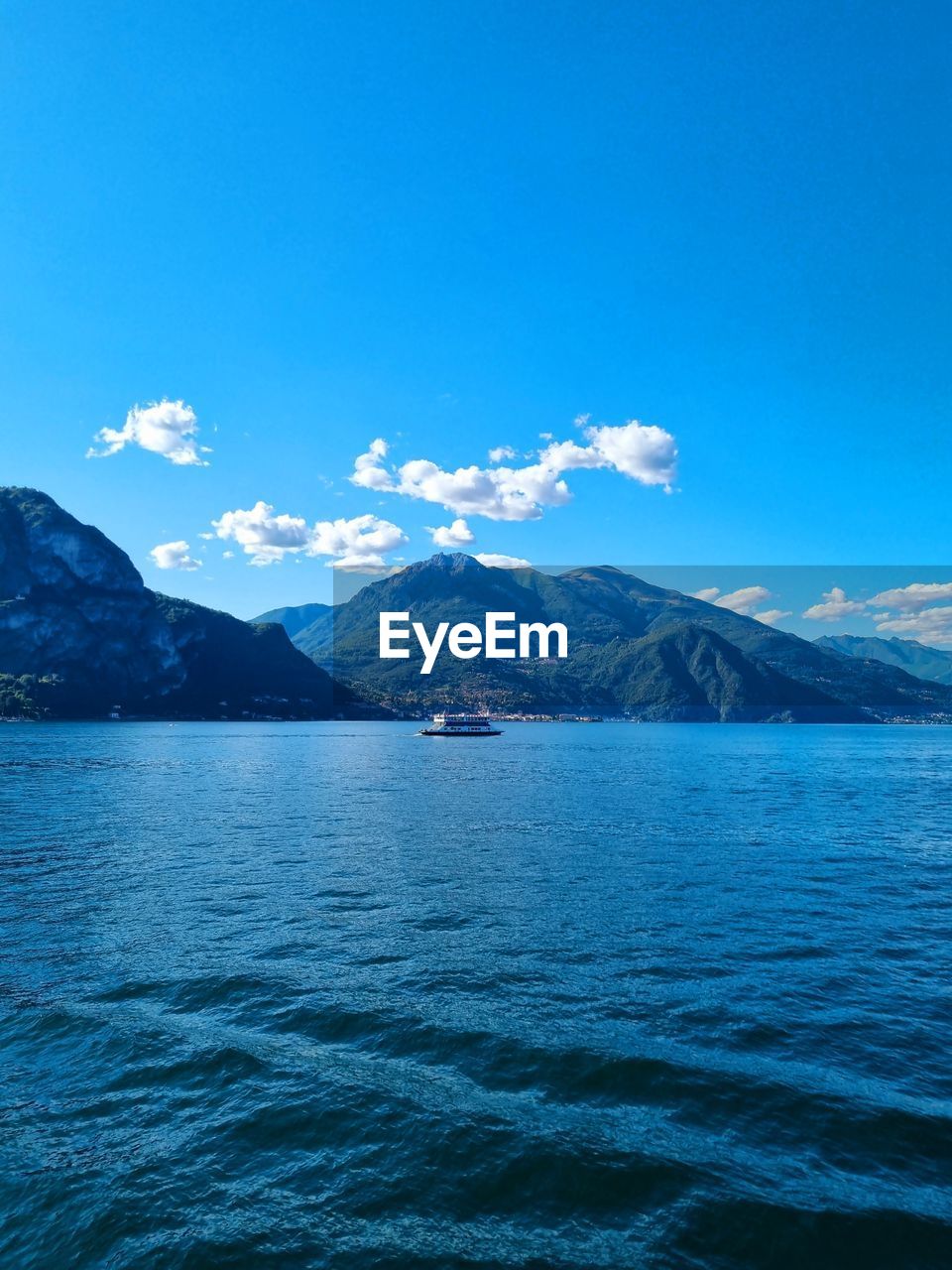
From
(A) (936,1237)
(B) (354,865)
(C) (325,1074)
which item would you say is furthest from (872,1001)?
(B) (354,865)

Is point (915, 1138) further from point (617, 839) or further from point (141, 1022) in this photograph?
point (617, 839)

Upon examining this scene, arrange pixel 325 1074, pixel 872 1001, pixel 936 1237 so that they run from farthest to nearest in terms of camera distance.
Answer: pixel 872 1001 → pixel 325 1074 → pixel 936 1237

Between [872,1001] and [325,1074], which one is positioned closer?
[325,1074]

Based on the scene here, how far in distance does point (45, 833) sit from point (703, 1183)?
57.8 metres

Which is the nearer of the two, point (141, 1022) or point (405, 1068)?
point (405, 1068)

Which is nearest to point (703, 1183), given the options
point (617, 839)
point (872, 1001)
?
point (872, 1001)

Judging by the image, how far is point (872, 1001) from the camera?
24.4 meters

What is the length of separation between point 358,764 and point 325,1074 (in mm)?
116495

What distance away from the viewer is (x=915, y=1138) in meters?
16.4

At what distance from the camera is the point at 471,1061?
19.5 meters

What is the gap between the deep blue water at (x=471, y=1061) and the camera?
1353 cm

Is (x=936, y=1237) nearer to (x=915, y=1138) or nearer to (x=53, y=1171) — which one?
(x=915, y=1138)

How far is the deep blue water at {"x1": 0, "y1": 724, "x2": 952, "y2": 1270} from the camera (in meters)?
13.5

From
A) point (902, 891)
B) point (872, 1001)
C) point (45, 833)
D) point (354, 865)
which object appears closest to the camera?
point (872, 1001)
